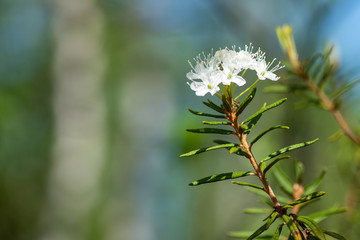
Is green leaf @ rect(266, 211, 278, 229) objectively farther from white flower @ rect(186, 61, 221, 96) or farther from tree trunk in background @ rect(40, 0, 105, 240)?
tree trunk in background @ rect(40, 0, 105, 240)

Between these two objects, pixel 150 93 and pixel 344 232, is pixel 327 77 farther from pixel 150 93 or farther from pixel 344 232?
pixel 150 93

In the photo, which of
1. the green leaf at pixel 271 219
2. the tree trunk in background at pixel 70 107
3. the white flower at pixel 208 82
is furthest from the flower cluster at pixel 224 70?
the tree trunk in background at pixel 70 107

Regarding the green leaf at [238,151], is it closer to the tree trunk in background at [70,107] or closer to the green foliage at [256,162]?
the green foliage at [256,162]

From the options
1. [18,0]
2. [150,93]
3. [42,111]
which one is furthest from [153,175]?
[18,0]

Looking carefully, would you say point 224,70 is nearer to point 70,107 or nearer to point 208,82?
point 208,82

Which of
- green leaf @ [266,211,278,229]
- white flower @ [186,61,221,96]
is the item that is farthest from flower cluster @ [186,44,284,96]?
green leaf @ [266,211,278,229]
